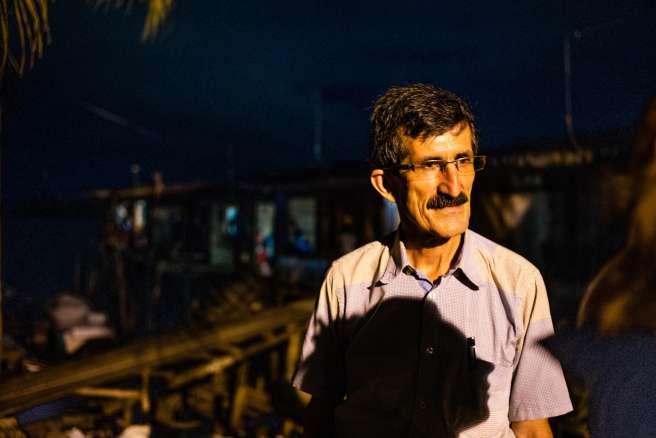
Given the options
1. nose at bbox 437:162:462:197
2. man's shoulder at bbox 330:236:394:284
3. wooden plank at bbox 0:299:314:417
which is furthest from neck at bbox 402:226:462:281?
wooden plank at bbox 0:299:314:417

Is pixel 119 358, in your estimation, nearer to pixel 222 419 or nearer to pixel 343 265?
pixel 343 265

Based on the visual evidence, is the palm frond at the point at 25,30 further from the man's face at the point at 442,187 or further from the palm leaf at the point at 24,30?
the man's face at the point at 442,187

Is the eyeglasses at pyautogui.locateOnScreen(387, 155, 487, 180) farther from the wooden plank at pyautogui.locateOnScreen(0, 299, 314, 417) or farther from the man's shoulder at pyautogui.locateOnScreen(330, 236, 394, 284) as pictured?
the wooden plank at pyautogui.locateOnScreen(0, 299, 314, 417)

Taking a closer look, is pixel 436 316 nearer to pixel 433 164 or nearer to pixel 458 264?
pixel 458 264

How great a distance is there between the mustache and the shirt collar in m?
0.18

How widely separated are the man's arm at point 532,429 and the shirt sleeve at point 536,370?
6 centimetres

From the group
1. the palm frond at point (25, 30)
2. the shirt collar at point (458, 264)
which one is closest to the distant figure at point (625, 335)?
the shirt collar at point (458, 264)

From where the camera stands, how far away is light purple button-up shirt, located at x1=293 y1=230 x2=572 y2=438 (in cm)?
157

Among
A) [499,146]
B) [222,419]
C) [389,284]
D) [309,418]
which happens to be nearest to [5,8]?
[389,284]

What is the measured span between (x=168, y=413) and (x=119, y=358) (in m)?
3.03

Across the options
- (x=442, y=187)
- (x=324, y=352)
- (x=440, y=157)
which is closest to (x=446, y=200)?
(x=442, y=187)

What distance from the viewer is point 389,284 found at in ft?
5.82

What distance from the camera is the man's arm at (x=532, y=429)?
160cm

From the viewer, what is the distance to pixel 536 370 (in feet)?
5.16
